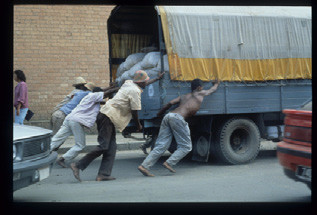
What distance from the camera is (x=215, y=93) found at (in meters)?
7.70

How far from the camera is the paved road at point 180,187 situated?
18.0 feet

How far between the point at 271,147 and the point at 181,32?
14.3 ft

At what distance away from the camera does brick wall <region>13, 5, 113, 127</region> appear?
39.0 ft

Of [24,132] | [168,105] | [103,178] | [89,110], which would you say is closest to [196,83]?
[168,105]

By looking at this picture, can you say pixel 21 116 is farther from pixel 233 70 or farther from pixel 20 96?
pixel 233 70

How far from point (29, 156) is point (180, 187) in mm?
2179

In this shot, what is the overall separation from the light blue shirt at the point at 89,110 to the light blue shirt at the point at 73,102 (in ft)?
4.36

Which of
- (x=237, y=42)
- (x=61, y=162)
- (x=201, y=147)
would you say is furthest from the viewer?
(x=201, y=147)

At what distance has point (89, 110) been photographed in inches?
277

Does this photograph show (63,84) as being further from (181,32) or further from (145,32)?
(181,32)

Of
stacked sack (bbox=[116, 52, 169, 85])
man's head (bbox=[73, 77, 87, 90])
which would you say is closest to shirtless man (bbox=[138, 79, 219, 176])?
stacked sack (bbox=[116, 52, 169, 85])

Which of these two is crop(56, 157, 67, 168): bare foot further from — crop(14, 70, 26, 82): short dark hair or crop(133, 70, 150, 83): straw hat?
crop(133, 70, 150, 83): straw hat

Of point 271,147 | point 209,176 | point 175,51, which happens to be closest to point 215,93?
point 175,51

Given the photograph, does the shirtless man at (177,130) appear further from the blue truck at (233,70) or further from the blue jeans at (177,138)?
the blue truck at (233,70)
